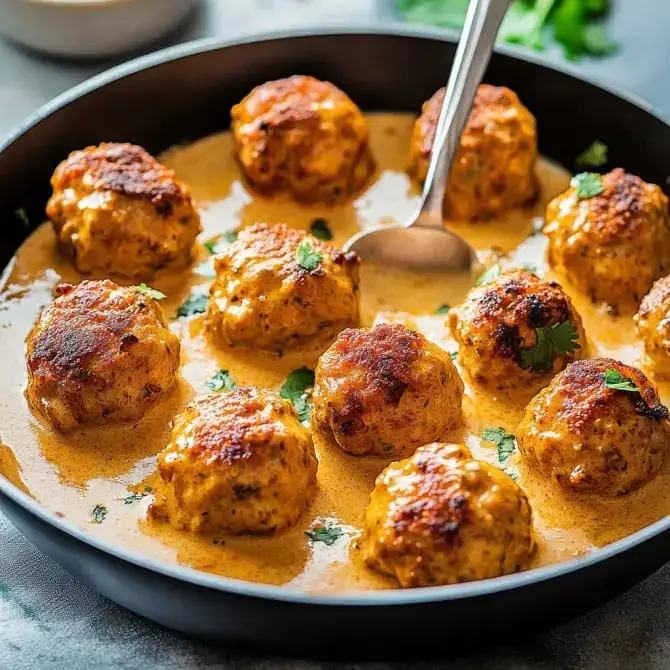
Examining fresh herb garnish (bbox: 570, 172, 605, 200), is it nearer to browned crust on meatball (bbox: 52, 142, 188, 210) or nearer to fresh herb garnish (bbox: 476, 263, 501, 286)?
fresh herb garnish (bbox: 476, 263, 501, 286)

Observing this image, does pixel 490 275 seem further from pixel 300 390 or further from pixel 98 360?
pixel 98 360

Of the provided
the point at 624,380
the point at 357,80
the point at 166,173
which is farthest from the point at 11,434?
the point at 357,80

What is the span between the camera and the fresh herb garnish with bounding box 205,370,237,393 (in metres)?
4.44

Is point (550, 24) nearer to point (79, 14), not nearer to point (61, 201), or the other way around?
point (79, 14)

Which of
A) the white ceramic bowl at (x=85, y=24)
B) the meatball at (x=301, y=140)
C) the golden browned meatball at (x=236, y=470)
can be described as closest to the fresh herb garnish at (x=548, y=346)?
the golden browned meatball at (x=236, y=470)

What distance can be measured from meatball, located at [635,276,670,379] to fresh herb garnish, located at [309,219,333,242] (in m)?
1.45

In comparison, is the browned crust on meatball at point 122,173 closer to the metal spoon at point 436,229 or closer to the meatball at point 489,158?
the metal spoon at point 436,229

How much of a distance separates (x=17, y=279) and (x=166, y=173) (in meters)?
0.81

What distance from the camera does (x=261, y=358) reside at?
15.0 ft

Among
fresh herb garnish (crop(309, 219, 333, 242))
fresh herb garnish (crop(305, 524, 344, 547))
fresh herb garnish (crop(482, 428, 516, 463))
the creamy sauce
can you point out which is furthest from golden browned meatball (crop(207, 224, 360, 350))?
fresh herb garnish (crop(305, 524, 344, 547))

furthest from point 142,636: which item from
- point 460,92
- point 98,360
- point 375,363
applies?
point 460,92

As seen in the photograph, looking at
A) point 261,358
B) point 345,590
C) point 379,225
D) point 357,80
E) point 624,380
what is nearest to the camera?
point 345,590

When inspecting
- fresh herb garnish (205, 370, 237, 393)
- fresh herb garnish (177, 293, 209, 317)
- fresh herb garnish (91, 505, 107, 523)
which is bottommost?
fresh herb garnish (91, 505, 107, 523)

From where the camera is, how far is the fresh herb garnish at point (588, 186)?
15.9ft
